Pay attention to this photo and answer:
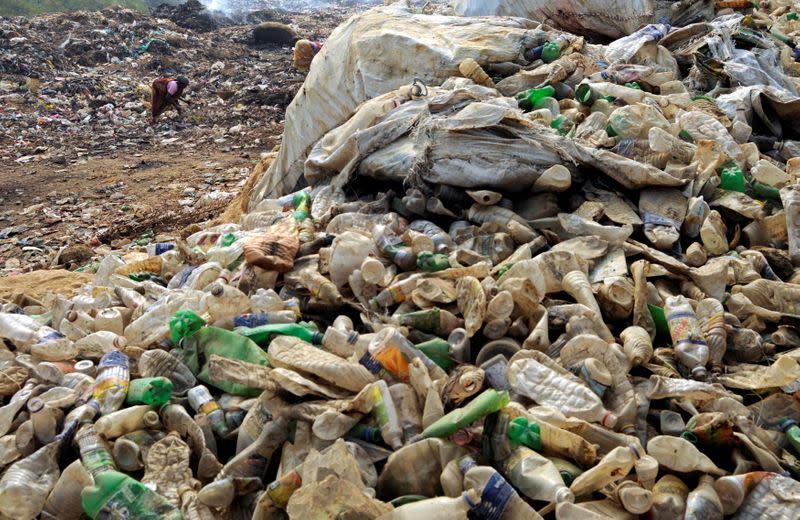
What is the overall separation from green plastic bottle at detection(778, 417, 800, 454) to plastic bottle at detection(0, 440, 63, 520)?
199 cm

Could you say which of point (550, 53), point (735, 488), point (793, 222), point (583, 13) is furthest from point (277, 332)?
point (583, 13)

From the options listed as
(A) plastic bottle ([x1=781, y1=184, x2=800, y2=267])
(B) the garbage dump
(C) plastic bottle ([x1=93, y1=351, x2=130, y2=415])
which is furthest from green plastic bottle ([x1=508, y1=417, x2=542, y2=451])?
(A) plastic bottle ([x1=781, y1=184, x2=800, y2=267])

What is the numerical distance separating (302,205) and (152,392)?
148cm

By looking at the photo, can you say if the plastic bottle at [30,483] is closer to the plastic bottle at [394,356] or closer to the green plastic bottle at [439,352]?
the plastic bottle at [394,356]

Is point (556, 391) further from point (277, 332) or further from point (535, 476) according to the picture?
point (277, 332)

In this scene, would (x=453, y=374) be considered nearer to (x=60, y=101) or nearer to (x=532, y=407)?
(x=532, y=407)

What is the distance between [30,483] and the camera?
1.77m

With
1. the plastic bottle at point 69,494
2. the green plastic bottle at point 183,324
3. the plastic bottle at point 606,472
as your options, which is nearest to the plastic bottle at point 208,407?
the green plastic bottle at point 183,324

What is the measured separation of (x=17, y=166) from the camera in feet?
26.0

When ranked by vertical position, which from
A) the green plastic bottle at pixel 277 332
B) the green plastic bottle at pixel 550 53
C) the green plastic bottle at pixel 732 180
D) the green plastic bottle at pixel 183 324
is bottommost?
the green plastic bottle at pixel 277 332

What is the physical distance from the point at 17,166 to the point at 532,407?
315 inches

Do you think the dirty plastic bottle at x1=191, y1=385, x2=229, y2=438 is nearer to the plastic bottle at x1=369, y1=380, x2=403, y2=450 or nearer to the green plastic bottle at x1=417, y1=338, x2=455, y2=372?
the plastic bottle at x1=369, y1=380, x2=403, y2=450

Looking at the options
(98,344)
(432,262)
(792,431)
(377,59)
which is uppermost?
(377,59)

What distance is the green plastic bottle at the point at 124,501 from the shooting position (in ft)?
5.34
